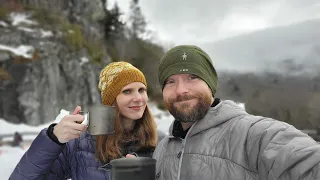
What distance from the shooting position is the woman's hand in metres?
1.67

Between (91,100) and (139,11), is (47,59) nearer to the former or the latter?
(91,100)

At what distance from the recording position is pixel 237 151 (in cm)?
125

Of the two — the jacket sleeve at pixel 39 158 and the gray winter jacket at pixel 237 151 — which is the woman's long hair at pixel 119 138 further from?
the gray winter jacket at pixel 237 151

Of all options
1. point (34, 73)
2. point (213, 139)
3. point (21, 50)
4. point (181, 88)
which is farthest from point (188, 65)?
point (21, 50)

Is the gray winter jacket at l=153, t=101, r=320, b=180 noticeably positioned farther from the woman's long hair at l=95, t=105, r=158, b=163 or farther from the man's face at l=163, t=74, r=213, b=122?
the woman's long hair at l=95, t=105, r=158, b=163

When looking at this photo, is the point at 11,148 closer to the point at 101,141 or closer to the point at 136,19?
the point at 101,141

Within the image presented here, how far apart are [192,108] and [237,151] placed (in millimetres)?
317

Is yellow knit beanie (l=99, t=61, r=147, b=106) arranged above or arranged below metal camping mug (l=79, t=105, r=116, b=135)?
above

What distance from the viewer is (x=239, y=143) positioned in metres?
1.26

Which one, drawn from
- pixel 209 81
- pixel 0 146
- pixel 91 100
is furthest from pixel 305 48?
pixel 209 81

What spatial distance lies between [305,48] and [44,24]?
6951 centimetres

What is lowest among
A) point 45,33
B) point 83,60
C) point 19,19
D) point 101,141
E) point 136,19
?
point 101,141


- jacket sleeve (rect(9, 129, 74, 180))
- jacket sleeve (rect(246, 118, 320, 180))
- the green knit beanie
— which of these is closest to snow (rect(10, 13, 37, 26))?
jacket sleeve (rect(9, 129, 74, 180))

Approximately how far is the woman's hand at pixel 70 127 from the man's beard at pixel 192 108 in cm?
55
